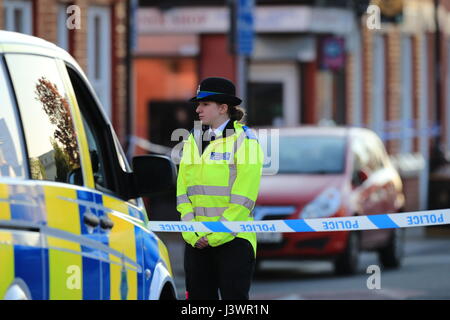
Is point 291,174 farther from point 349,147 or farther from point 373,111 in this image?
point 373,111

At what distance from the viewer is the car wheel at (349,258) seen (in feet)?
51.5

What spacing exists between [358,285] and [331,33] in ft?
52.0

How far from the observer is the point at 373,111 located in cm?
3316

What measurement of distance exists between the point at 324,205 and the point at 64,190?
10369 millimetres

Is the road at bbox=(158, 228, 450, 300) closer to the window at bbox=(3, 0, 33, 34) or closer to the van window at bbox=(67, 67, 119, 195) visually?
the window at bbox=(3, 0, 33, 34)

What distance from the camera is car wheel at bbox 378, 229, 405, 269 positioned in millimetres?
17500

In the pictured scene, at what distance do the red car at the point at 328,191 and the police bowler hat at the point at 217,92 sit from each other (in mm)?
7870

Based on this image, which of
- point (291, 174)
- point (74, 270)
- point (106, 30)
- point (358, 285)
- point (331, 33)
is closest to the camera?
point (74, 270)

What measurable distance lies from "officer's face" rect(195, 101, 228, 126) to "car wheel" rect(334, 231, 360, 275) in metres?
8.52

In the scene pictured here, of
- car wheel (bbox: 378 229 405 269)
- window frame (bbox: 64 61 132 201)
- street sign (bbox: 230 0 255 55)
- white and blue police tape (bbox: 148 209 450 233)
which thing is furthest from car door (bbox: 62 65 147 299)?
street sign (bbox: 230 0 255 55)

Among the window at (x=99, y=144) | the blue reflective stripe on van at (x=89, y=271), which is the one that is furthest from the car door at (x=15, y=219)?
the window at (x=99, y=144)

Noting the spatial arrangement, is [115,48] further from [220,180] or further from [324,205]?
[220,180]

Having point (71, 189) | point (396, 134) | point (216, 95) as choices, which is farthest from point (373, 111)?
point (71, 189)

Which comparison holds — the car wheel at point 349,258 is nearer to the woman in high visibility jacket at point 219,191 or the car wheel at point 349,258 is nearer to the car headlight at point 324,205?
the car headlight at point 324,205
